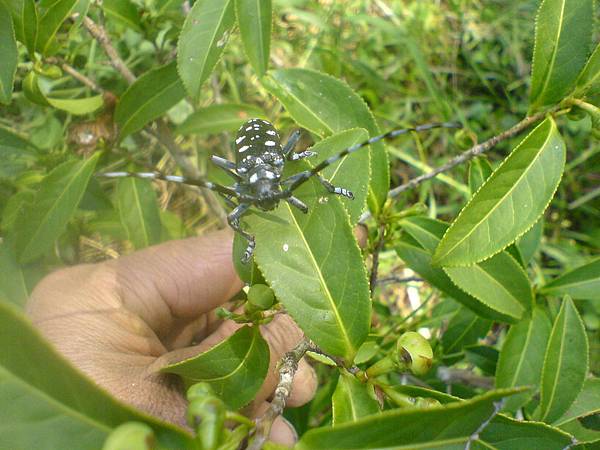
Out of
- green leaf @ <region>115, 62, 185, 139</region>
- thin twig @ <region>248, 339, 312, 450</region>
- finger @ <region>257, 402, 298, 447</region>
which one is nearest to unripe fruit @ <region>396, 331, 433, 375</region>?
thin twig @ <region>248, 339, 312, 450</region>

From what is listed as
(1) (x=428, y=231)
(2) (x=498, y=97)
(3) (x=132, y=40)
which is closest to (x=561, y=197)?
(2) (x=498, y=97)

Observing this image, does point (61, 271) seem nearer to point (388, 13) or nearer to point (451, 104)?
point (451, 104)

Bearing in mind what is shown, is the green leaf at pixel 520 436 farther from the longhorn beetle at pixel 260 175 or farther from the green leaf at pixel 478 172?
the green leaf at pixel 478 172

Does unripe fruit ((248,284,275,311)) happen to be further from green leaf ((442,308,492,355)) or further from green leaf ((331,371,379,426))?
green leaf ((442,308,492,355))

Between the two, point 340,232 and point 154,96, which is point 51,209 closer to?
point 154,96

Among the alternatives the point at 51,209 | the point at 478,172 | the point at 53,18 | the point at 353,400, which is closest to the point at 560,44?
the point at 478,172
